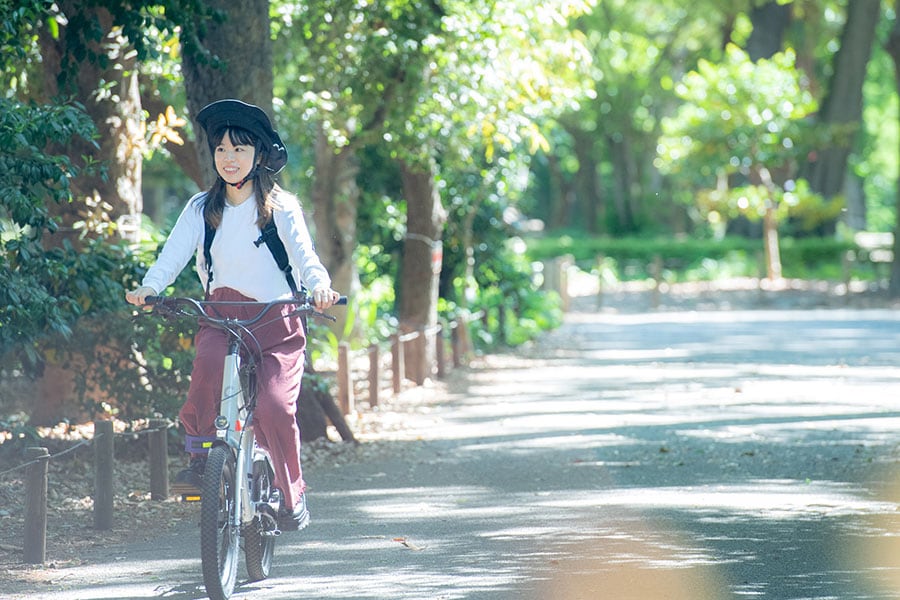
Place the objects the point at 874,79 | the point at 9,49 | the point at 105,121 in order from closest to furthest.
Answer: the point at 9,49
the point at 105,121
the point at 874,79

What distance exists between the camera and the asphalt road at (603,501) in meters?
6.72

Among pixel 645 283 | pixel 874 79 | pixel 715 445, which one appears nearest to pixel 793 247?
pixel 645 283

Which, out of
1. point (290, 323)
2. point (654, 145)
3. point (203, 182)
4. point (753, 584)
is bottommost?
point (753, 584)

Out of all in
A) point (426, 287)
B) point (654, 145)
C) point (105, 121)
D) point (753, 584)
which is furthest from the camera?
point (654, 145)

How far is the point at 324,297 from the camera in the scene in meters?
6.12

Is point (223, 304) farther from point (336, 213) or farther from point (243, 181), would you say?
point (336, 213)

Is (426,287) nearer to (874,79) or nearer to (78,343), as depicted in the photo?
Result: (78,343)

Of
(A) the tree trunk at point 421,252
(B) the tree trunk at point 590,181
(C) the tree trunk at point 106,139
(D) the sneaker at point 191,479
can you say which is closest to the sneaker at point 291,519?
(D) the sneaker at point 191,479

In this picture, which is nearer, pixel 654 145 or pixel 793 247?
pixel 793 247

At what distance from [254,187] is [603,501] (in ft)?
11.4

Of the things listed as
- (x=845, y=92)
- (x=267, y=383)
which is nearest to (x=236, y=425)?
(x=267, y=383)

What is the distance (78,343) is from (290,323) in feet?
13.4

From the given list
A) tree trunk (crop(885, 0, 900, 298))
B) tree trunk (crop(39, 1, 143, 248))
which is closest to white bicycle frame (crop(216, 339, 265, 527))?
tree trunk (crop(39, 1, 143, 248))

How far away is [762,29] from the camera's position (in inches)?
1697
